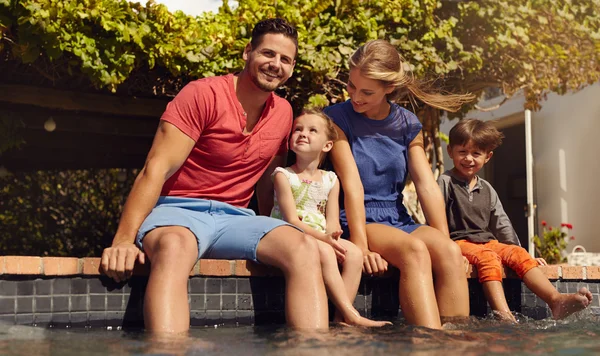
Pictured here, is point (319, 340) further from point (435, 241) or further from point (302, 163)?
point (302, 163)

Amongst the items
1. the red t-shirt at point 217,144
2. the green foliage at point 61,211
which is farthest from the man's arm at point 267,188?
the green foliage at point 61,211

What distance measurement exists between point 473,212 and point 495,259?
52 centimetres

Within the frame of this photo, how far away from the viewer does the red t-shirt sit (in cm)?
335

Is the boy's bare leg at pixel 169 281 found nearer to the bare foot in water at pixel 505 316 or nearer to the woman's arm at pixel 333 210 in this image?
the woman's arm at pixel 333 210

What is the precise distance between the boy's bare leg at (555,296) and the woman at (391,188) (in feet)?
1.75

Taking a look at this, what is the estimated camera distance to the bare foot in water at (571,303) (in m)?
3.56

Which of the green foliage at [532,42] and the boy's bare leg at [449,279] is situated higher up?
the green foliage at [532,42]

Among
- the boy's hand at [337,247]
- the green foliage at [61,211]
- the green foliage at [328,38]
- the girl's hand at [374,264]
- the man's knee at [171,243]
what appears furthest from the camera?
the green foliage at [61,211]

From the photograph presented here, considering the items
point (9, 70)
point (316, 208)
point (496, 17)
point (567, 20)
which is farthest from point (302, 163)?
point (567, 20)

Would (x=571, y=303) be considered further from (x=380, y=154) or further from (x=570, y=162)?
(x=570, y=162)

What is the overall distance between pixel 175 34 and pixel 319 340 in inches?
112

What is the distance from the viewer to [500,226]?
429 cm

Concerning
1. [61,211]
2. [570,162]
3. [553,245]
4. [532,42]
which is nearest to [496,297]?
[532,42]

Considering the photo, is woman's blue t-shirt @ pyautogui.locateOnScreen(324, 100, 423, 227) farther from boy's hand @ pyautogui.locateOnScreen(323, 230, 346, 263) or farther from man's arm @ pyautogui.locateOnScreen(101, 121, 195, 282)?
man's arm @ pyautogui.locateOnScreen(101, 121, 195, 282)
